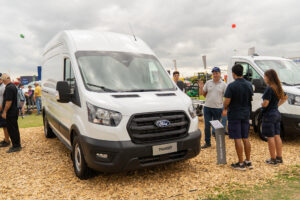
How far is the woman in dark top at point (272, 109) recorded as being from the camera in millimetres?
4527

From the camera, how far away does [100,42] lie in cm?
475

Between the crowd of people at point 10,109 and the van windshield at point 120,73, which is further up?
the van windshield at point 120,73

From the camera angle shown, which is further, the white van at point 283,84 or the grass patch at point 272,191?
the white van at point 283,84

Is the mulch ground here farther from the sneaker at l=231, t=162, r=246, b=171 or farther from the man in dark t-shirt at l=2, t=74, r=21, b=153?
the man in dark t-shirt at l=2, t=74, r=21, b=153

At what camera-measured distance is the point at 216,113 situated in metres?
5.88

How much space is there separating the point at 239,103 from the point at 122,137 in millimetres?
2245

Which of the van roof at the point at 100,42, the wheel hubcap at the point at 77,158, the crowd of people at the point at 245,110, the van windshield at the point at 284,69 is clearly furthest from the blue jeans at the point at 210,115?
the wheel hubcap at the point at 77,158

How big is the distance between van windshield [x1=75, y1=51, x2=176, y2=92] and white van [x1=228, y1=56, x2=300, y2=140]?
3.07 metres

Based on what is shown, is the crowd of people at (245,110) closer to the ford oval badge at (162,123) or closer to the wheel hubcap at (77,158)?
the ford oval badge at (162,123)

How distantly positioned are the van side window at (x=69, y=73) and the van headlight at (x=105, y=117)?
1.01m

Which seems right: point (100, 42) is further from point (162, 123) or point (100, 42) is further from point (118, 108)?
point (162, 123)

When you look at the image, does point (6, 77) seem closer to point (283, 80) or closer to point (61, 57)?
point (61, 57)

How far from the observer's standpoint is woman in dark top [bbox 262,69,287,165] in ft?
14.9

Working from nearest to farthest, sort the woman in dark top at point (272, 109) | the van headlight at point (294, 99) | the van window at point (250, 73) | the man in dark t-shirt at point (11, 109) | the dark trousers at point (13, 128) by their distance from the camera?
the woman in dark top at point (272, 109) → the van headlight at point (294, 99) → the man in dark t-shirt at point (11, 109) → the dark trousers at point (13, 128) → the van window at point (250, 73)
